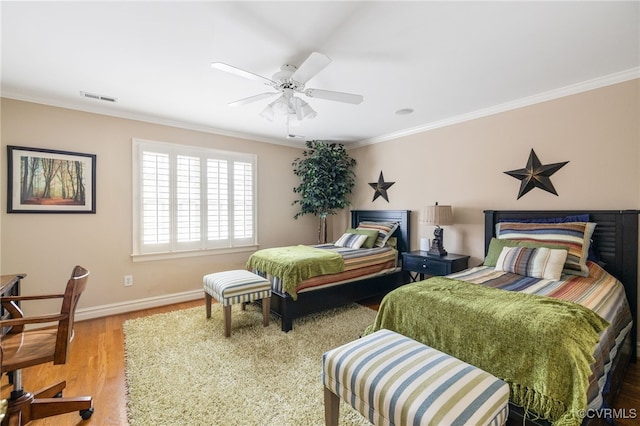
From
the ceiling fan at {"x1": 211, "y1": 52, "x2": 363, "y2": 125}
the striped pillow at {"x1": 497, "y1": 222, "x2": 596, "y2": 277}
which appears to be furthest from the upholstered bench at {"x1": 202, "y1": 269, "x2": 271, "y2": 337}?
the striped pillow at {"x1": 497, "y1": 222, "x2": 596, "y2": 277}

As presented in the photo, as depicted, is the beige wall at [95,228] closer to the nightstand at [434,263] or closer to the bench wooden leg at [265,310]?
the bench wooden leg at [265,310]

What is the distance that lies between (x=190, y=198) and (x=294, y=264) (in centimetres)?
198

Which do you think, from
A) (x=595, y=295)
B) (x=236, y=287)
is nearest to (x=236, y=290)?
(x=236, y=287)

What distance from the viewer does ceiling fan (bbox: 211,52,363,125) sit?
6.24 ft

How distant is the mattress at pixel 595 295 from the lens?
5.01ft

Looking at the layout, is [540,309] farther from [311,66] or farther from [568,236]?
[311,66]

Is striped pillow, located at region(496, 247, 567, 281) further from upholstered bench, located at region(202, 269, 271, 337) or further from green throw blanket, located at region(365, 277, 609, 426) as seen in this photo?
upholstered bench, located at region(202, 269, 271, 337)

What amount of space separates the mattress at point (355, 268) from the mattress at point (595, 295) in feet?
4.35

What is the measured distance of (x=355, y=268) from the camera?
3.51 metres

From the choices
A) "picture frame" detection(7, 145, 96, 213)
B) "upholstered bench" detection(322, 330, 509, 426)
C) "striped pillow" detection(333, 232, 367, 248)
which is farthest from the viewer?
"striped pillow" detection(333, 232, 367, 248)

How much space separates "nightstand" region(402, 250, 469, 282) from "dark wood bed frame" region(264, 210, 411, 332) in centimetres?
42

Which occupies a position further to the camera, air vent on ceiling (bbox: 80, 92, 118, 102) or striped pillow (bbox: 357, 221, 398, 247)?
striped pillow (bbox: 357, 221, 398, 247)

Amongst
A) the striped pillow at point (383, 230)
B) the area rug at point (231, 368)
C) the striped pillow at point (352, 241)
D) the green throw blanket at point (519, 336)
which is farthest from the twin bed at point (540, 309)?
the striped pillow at point (383, 230)

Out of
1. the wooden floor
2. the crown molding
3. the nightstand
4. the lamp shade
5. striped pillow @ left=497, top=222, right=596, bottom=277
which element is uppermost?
the crown molding
